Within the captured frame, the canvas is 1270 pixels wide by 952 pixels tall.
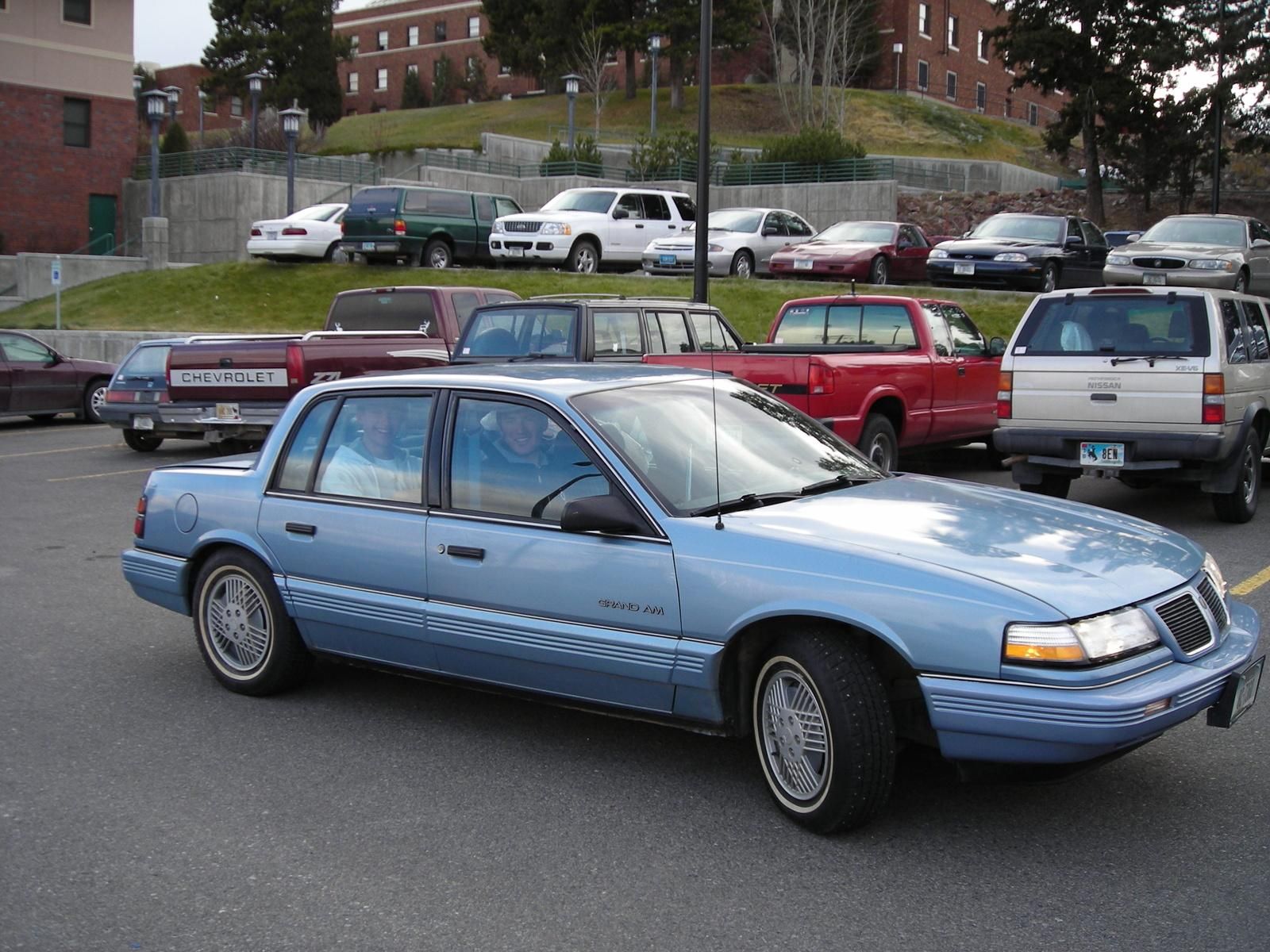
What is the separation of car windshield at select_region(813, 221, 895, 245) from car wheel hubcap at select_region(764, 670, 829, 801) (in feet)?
70.1

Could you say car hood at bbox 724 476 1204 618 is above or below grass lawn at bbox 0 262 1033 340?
below

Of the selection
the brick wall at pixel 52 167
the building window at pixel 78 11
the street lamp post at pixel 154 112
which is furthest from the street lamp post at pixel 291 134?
the building window at pixel 78 11

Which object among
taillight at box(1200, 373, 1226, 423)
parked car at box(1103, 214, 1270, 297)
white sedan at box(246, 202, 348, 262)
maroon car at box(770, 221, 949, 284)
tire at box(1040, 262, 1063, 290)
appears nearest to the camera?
taillight at box(1200, 373, 1226, 423)

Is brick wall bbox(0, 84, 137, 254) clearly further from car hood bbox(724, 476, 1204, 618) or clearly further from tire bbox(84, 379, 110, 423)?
car hood bbox(724, 476, 1204, 618)

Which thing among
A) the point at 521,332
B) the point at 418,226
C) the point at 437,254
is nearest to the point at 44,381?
the point at 418,226

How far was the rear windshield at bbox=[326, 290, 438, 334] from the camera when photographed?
14906 millimetres

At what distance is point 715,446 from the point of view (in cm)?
522

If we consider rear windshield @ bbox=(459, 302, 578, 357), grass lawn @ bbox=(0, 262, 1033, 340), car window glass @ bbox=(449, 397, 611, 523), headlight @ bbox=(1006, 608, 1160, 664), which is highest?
grass lawn @ bbox=(0, 262, 1033, 340)

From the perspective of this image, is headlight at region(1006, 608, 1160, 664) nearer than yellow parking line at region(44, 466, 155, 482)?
Yes

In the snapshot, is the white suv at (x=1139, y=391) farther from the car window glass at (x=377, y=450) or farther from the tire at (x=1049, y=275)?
the tire at (x=1049, y=275)

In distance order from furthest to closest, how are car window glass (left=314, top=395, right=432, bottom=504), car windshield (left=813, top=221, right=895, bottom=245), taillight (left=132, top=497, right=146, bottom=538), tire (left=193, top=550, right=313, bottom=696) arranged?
1. car windshield (left=813, top=221, right=895, bottom=245)
2. taillight (left=132, top=497, right=146, bottom=538)
3. tire (left=193, top=550, right=313, bottom=696)
4. car window glass (left=314, top=395, right=432, bottom=504)

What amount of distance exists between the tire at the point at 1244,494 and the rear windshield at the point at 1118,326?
38.4 inches

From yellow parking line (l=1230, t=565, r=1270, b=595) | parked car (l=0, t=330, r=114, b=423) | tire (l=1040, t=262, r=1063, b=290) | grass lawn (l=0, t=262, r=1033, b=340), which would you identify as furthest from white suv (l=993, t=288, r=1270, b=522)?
parked car (l=0, t=330, r=114, b=423)

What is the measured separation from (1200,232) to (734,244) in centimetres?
857
